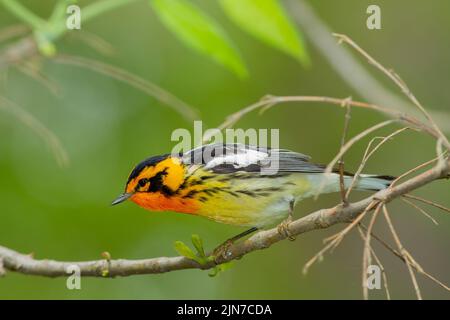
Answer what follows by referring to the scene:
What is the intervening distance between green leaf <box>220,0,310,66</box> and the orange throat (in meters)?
1.39

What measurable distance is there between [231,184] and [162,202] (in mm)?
430

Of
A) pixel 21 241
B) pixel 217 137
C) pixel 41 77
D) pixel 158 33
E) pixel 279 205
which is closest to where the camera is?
pixel 217 137

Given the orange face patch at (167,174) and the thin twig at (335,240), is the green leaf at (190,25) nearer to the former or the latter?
the thin twig at (335,240)

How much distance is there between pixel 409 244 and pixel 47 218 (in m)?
4.06

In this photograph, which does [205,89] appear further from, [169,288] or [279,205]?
[279,205]

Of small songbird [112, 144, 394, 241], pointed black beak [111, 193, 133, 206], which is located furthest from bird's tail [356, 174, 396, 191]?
pointed black beak [111, 193, 133, 206]

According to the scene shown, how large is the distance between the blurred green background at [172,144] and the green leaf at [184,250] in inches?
107

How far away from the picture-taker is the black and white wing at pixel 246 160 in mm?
4262

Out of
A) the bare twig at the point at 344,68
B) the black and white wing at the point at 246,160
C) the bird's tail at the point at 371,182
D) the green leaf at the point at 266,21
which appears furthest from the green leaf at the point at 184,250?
the bare twig at the point at 344,68

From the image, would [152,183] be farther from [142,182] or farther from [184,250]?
[184,250]

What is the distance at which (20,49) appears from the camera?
11.2 ft

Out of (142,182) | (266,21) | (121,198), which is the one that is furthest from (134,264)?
(266,21)

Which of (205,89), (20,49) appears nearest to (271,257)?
(205,89)

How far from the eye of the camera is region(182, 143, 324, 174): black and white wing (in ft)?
14.0
